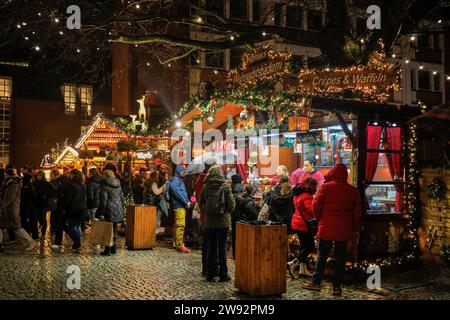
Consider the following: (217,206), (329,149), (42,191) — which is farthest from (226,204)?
(329,149)

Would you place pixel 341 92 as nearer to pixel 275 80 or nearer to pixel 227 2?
pixel 275 80

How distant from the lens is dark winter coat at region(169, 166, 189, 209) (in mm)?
11086

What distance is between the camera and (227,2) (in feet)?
84.3

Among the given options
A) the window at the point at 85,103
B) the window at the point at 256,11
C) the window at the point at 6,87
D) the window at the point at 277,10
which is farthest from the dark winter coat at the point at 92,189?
the window at the point at 85,103

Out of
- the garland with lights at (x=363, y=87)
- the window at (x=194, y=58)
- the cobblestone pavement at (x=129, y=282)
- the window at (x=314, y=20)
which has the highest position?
the window at (x=314, y=20)

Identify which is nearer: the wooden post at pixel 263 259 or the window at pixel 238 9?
the wooden post at pixel 263 259

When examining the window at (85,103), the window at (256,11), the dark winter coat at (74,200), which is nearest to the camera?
the dark winter coat at (74,200)

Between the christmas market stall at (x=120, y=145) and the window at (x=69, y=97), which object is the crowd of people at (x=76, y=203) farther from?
the window at (x=69, y=97)

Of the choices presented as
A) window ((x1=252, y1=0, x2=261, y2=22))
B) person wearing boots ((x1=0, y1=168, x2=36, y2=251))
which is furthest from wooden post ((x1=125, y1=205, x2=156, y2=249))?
window ((x1=252, y1=0, x2=261, y2=22))

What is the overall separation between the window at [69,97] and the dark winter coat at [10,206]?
1140 inches

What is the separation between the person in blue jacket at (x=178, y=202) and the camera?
1110 centimetres

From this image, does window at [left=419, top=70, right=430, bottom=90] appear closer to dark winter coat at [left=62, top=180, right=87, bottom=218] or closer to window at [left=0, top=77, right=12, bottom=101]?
dark winter coat at [left=62, top=180, right=87, bottom=218]

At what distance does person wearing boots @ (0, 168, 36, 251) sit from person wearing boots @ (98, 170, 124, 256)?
1.99 metres

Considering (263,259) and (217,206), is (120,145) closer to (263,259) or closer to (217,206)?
(217,206)
